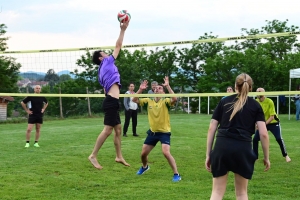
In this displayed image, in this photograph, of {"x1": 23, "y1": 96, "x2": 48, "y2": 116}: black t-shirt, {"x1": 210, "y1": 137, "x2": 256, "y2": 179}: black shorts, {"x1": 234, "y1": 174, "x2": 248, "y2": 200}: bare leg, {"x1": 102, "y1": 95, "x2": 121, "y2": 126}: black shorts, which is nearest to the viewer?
{"x1": 210, "y1": 137, "x2": 256, "y2": 179}: black shorts

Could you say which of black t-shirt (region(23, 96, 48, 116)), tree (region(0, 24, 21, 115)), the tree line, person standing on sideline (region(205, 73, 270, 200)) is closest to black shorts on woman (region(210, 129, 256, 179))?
person standing on sideline (region(205, 73, 270, 200))

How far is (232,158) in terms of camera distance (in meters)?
5.04

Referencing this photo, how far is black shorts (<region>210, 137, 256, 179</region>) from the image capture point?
5.03 m

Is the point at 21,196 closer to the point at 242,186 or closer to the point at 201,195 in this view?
the point at 201,195

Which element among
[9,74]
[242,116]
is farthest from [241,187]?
[9,74]

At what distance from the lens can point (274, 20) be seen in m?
47.1

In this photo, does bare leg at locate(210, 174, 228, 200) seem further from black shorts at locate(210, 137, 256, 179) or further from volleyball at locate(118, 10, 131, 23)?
volleyball at locate(118, 10, 131, 23)

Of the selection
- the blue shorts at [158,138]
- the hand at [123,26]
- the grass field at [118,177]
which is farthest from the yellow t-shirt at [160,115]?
the hand at [123,26]

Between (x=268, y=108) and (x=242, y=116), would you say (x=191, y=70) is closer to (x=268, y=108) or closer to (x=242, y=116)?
(x=268, y=108)

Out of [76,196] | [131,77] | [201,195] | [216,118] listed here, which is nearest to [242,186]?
[216,118]

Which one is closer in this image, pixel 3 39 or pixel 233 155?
pixel 233 155

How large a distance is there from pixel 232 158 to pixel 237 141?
180 mm

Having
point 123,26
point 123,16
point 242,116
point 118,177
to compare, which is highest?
point 123,16

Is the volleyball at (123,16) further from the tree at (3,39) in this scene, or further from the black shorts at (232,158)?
the tree at (3,39)
